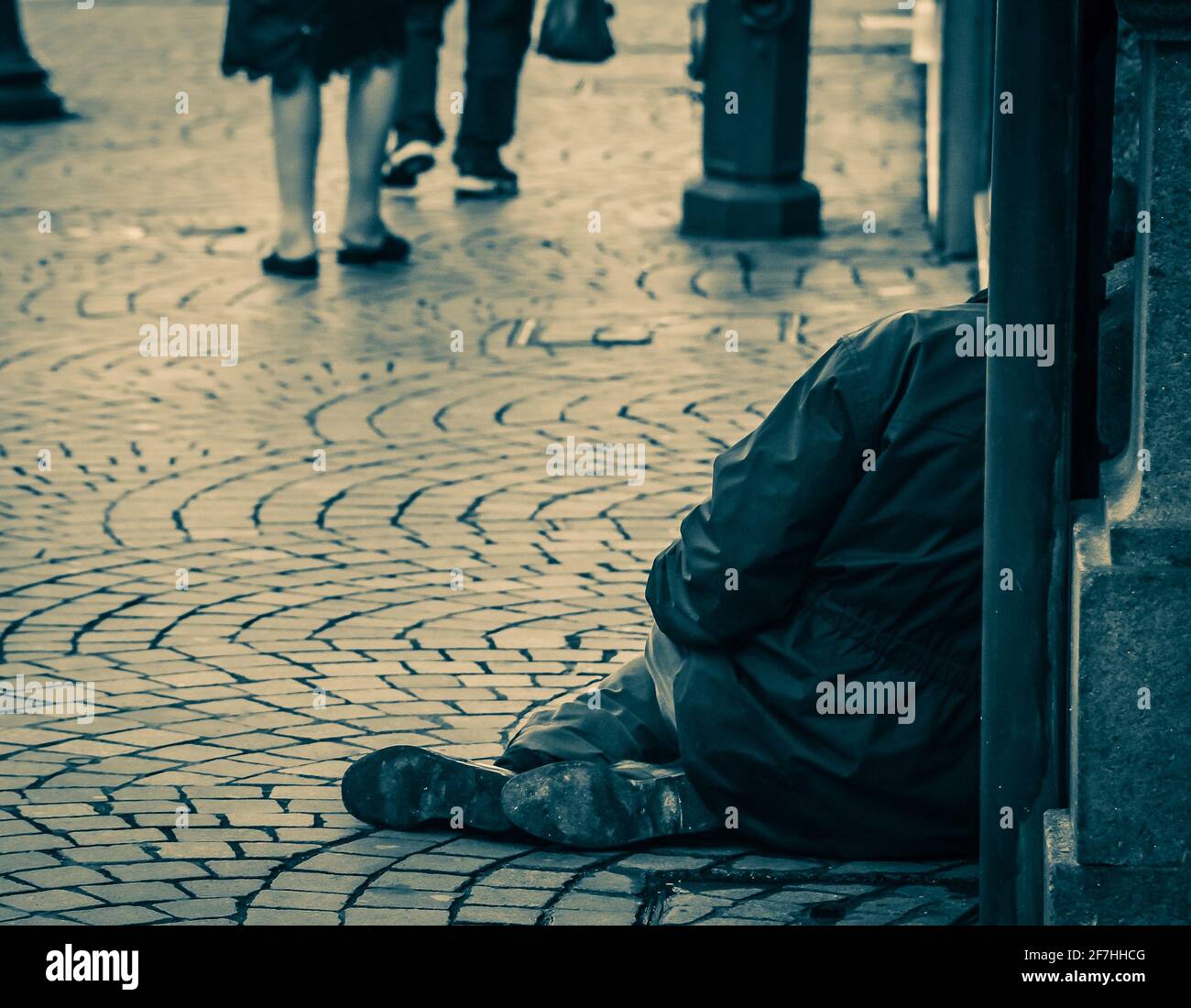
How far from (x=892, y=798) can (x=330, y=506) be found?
2.65m

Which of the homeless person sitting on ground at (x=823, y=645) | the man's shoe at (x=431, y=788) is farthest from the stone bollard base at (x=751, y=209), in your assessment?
the man's shoe at (x=431, y=788)

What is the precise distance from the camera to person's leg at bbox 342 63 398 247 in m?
8.81

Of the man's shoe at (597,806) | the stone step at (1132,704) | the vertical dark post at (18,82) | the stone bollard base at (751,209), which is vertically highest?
the vertical dark post at (18,82)

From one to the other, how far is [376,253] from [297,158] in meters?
0.52

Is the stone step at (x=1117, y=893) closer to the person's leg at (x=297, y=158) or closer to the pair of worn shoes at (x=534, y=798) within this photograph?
the pair of worn shoes at (x=534, y=798)

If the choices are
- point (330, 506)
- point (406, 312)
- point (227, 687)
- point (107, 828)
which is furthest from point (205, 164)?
point (107, 828)

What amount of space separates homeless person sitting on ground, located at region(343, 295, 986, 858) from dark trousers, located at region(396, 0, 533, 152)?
21.6 ft

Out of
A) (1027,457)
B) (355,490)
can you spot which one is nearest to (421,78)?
(355,490)

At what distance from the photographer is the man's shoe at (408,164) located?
10547mm

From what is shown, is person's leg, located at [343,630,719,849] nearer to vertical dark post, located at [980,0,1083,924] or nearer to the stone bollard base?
vertical dark post, located at [980,0,1083,924]

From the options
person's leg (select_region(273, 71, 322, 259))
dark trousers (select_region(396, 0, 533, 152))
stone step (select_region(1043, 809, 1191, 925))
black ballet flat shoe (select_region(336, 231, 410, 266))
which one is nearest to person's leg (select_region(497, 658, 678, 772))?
stone step (select_region(1043, 809, 1191, 925))

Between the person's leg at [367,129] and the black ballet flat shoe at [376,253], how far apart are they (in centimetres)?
14

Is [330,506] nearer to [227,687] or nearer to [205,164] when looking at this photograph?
[227,687]

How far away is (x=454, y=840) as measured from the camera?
13.0 feet
